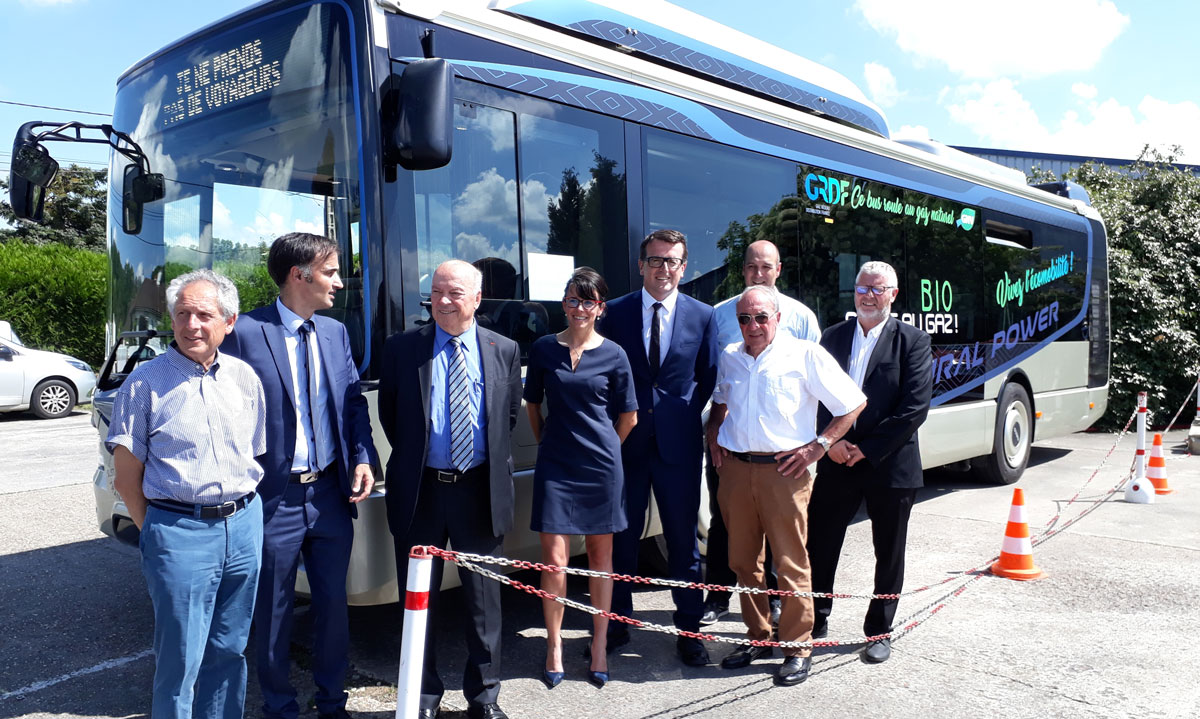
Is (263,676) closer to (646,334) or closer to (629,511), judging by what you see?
(629,511)

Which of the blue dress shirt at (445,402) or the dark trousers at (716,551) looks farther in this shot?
the dark trousers at (716,551)

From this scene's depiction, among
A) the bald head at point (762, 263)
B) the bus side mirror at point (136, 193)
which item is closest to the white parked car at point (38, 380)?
the bus side mirror at point (136, 193)

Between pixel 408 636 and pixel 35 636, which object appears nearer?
pixel 408 636

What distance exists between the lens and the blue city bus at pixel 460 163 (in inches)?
150

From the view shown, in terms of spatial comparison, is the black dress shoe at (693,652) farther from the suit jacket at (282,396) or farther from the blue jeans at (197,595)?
the blue jeans at (197,595)

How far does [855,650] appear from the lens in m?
4.46

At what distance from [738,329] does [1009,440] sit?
5.40 m

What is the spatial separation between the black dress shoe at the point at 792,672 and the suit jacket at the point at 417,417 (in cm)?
144

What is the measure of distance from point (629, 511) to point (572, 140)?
191 cm

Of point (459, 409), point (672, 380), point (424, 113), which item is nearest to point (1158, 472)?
point (672, 380)

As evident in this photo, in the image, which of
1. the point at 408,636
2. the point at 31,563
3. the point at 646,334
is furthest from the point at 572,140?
the point at 31,563

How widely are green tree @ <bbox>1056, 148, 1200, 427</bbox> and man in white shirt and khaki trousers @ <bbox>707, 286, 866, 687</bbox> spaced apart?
39.2 feet

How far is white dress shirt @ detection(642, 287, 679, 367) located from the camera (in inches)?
168

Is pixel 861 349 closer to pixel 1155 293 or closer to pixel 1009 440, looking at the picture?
pixel 1009 440
